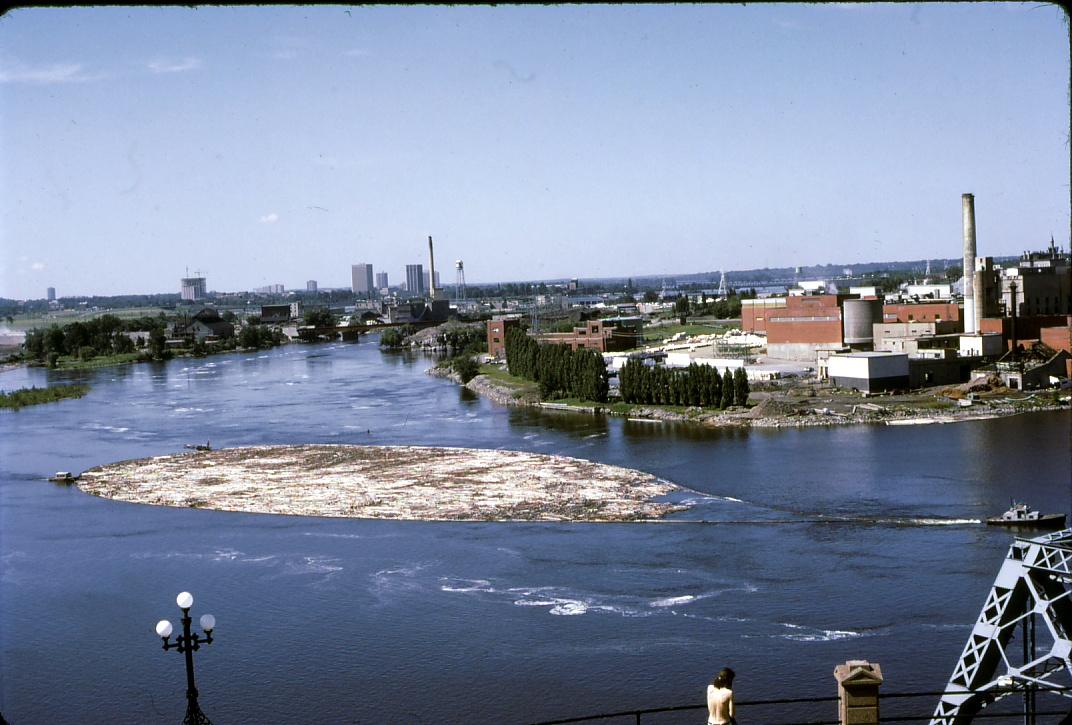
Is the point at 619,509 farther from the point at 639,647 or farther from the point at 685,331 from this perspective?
the point at 685,331

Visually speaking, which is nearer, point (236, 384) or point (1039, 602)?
point (1039, 602)

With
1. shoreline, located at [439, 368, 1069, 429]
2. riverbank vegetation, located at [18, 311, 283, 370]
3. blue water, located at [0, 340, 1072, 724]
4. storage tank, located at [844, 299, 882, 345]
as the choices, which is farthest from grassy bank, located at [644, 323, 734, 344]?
blue water, located at [0, 340, 1072, 724]

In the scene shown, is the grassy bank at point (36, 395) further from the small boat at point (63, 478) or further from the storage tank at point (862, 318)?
the storage tank at point (862, 318)

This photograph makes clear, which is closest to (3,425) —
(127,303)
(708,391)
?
(708,391)

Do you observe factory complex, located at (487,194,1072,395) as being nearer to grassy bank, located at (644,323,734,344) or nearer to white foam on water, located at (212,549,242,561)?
grassy bank, located at (644,323,734,344)

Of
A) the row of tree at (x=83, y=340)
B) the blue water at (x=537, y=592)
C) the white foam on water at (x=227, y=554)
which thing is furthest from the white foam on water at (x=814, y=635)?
the row of tree at (x=83, y=340)
